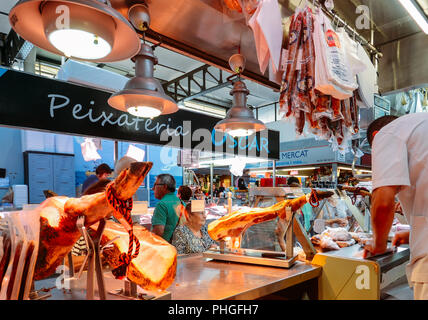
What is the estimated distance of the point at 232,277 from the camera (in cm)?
140

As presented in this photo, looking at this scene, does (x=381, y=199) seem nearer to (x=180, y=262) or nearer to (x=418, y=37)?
(x=180, y=262)

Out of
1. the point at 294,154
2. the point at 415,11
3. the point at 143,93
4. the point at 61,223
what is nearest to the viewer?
the point at 61,223

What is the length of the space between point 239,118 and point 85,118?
1763 mm

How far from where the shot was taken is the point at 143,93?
179 centimetres

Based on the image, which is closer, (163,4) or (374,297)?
(374,297)

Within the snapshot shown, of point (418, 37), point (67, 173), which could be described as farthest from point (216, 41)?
point (67, 173)

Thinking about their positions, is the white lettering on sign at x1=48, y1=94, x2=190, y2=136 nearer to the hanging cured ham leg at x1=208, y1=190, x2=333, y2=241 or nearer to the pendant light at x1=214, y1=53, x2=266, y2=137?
the pendant light at x1=214, y1=53, x2=266, y2=137

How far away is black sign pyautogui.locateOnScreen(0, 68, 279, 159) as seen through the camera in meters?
2.71

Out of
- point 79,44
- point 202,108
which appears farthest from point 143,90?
point 202,108

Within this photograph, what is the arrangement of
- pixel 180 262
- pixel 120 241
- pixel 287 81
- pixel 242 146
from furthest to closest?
pixel 242 146 → pixel 287 81 → pixel 180 262 → pixel 120 241

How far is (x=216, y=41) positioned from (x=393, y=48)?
2844mm

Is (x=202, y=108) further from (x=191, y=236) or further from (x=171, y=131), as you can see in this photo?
(x=191, y=236)

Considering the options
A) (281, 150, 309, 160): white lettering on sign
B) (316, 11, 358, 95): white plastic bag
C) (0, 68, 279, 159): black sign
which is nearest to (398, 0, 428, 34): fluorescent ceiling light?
(316, 11, 358, 95): white plastic bag

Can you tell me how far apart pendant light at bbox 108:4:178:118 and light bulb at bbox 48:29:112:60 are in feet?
1.53
